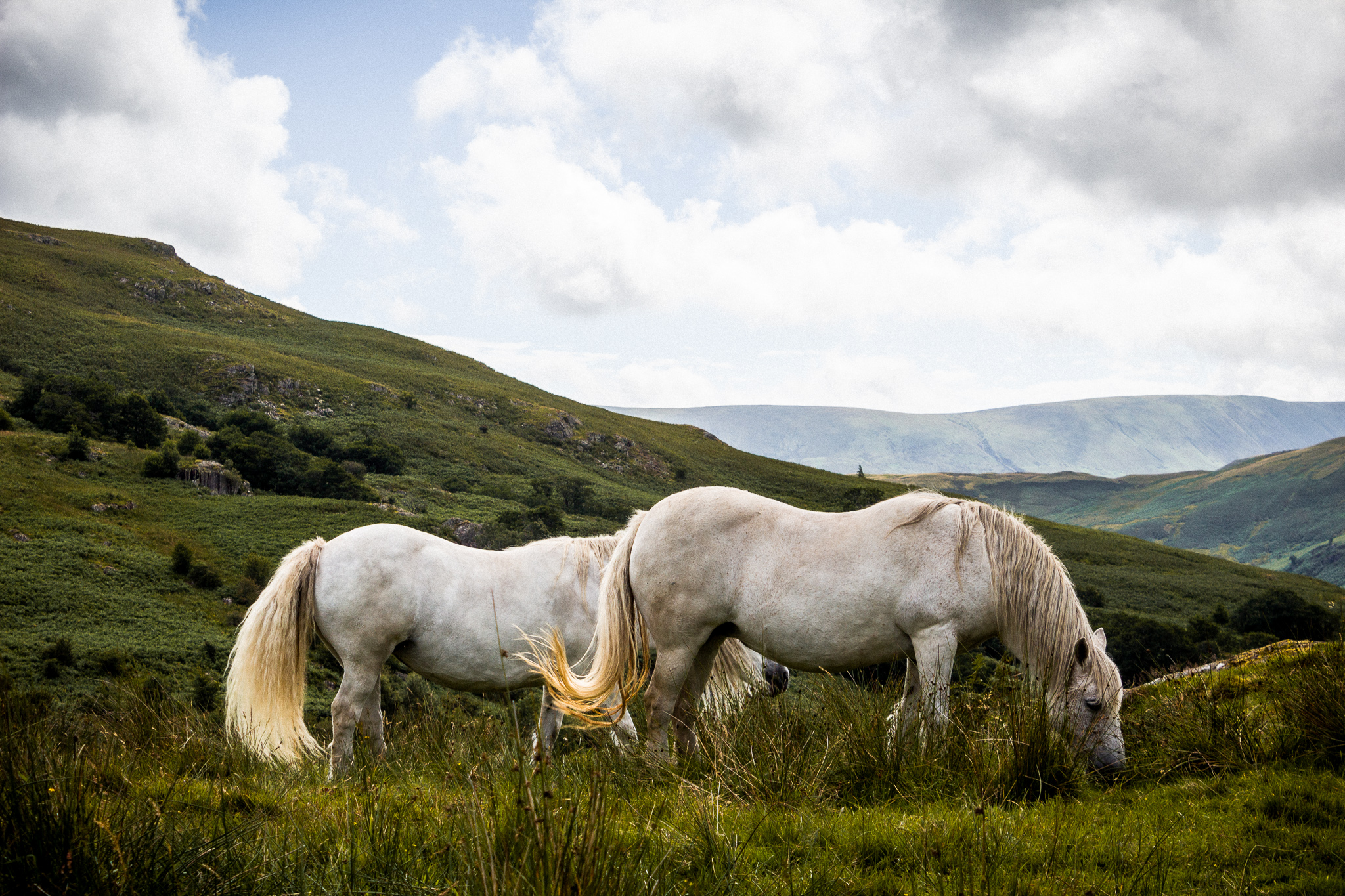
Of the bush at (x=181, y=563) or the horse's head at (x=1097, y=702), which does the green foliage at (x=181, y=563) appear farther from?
the horse's head at (x=1097, y=702)

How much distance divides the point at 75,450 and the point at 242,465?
9569mm

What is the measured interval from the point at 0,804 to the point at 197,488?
170ft

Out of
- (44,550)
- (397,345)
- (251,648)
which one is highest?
(397,345)

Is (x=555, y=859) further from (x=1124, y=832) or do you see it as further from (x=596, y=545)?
(x=596, y=545)

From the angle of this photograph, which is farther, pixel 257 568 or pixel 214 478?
pixel 214 478

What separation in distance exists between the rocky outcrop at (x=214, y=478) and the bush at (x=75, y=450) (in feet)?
16.6

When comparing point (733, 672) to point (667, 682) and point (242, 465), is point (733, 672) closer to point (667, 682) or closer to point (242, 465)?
point (667, 682)

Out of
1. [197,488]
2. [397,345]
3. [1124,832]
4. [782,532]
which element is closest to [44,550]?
[197,488]

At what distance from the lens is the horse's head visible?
4.52m

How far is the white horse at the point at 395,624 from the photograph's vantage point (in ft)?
21.7

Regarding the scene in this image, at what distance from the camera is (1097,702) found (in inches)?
189

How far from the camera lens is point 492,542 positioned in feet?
135

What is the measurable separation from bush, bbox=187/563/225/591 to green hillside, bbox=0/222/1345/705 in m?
0.12

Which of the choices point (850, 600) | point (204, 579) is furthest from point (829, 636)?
point (204, 579)
